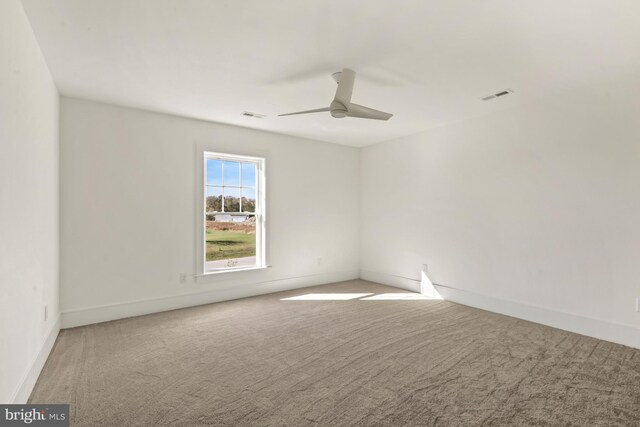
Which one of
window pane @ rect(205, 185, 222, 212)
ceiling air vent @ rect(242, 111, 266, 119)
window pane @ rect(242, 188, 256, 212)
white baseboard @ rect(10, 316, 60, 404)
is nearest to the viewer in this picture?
white baseboard @ rect(10, 316, 60, 404)

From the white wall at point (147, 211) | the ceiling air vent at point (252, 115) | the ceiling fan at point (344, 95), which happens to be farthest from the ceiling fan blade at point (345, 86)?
the white wall at point (147, 211)

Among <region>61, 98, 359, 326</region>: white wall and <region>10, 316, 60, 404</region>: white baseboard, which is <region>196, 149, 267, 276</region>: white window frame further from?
<region>10, 316, 60, 404</region>: white baseboard

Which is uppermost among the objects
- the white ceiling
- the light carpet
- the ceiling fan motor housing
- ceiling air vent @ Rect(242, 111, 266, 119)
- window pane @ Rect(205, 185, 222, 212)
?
ceiling air vent @ Rect(242, 111, 266, 119)

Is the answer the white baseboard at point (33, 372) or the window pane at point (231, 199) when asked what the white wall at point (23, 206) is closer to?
the white baseboard at point (33, 372)

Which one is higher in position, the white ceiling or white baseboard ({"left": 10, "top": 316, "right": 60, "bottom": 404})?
the white ceiling

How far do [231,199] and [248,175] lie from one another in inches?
19.8

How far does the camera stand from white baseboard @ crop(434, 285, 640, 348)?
10.2 ft

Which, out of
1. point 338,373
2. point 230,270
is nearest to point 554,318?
point 338,373

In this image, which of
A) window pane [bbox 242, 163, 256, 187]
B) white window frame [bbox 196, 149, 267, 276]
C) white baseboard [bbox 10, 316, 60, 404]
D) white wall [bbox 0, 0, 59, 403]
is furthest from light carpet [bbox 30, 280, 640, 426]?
window pane [bbox 242, 163, 256, 187]

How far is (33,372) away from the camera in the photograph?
91.7 inches

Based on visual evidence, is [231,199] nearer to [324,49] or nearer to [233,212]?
[233,212]

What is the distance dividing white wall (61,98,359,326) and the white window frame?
10 cm

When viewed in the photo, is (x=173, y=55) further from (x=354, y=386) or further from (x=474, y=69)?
(x=354, y=386)

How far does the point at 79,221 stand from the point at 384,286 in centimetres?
463
